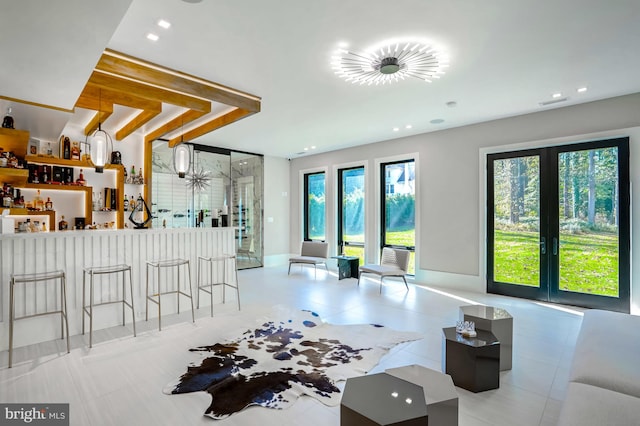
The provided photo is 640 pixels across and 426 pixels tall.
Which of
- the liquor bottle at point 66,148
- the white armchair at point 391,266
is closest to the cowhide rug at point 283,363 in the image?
the white armchair at point 391,266

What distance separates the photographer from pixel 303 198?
895 cm

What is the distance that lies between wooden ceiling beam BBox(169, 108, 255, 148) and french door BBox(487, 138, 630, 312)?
425 centimetres

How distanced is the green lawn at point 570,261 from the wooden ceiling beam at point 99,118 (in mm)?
6280

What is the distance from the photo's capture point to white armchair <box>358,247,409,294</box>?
584 cm

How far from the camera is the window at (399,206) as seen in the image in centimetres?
679

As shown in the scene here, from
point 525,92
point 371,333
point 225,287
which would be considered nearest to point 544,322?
point 371,333

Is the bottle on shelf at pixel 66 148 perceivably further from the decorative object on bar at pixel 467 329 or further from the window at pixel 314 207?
the decorative object on bar at pixel 467 329

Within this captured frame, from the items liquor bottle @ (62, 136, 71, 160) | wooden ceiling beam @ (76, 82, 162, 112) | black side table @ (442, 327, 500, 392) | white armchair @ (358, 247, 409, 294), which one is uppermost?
wooden ceiling beam @ (76, 82, 162, 112)

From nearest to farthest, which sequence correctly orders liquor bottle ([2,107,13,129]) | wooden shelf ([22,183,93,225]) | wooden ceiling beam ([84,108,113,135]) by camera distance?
1. liquor bottle ([2,107,13,129])
2. wooden ceiling beam ([84,108,113,135])
3. wooden shelf ([22,183,93,225])

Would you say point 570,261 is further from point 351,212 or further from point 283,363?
point 283,363

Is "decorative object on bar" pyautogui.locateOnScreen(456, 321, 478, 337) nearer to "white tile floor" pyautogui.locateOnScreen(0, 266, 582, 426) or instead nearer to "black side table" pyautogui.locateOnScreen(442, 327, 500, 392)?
"black side table" pyautogui.locateOnScreen(442, 327, 500, 392)

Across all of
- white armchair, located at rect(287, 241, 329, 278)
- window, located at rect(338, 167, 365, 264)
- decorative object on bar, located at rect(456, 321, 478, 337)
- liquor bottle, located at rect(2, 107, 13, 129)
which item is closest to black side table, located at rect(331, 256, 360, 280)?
white armchair, located at rect(287, 241, 329, 278)

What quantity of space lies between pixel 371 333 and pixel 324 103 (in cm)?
318

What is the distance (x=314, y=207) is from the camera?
877cm
